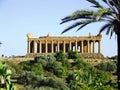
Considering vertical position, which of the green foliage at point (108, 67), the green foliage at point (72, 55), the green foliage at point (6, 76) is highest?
the green foliage at point (6, 76)

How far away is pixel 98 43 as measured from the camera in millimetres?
107938

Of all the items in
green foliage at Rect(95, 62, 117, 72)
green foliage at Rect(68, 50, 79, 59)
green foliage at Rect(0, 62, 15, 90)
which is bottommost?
green foliage at Rect(95, 62, 117, 72)

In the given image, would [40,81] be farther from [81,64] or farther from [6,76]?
[6,76]

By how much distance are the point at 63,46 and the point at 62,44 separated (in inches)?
61.6

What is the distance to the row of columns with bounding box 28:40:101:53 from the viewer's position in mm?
108875

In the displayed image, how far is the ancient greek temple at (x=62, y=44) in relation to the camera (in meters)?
109

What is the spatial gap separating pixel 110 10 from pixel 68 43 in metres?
86.6

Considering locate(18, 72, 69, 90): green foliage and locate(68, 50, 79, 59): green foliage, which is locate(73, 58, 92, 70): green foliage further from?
locate(18, 72, 69, 90): green foliage

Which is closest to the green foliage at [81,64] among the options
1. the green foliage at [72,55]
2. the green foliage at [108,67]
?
the green foliage at [108,67]

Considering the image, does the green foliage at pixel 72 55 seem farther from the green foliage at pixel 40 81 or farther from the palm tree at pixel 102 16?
the palm tree at pixel 102 16

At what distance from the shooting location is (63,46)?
111m

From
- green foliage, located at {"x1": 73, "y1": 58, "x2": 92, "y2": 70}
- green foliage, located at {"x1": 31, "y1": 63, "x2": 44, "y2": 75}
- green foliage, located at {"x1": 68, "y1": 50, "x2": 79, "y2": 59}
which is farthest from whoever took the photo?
green foliage, located at {"x1": 68, "y1": 50, "x2": 79, "y2": 59}

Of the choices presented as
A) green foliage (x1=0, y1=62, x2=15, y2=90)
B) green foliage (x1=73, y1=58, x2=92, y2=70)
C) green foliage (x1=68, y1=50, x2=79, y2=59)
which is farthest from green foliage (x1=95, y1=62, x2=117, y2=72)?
green foliage (x1=0, y1=62, x2=15, y2=90)

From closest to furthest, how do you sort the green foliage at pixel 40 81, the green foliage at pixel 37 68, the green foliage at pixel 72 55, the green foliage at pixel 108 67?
1. the green foliage at pixel 40 81
2. the green foliage at pixel 37 68
3. the green foliage at pixel 108 67
4. the green foliage at pixel 72 55
